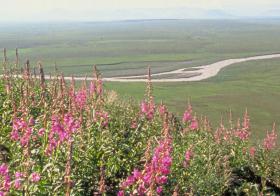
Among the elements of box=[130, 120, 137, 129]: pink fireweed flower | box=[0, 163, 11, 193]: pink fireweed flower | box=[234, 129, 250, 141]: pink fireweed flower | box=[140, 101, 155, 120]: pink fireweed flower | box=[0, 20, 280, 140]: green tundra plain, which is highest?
box=[0, 163, 11, 193]: pink fireweed flower

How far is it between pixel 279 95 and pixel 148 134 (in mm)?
47218

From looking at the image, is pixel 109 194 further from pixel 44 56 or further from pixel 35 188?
pixel 44 56

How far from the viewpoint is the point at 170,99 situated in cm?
5169

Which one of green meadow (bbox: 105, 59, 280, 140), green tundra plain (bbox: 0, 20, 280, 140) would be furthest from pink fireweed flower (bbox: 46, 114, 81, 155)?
green meadow (bbox: 105, 59, 280, 140)

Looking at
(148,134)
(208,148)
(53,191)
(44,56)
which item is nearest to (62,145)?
(53,191)

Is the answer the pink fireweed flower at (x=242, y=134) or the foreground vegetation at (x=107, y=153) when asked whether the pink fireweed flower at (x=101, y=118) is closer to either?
the foreground vegetation at (x=107, y=153)

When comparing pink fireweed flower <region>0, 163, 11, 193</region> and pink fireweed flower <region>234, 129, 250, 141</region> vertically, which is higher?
pink fireweed flower <region>0, 163, 11, 193</region>

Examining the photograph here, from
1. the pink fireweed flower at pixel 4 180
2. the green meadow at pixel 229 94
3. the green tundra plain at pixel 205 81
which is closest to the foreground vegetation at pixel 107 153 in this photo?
the pink fireweed flower at pixel 4 180

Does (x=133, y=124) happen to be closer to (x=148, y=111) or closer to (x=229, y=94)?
(x=148, y=111)

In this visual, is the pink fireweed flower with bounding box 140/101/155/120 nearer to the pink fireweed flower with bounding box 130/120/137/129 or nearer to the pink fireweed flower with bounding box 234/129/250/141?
the pink fireweed flower with bounding box 130/120/137/129

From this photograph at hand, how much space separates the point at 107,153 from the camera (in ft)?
24.0

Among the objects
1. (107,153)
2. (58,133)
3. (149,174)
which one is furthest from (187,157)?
(149,174)

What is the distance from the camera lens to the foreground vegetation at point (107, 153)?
→ 5383mm

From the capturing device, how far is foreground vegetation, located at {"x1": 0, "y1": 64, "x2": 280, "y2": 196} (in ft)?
17.7
